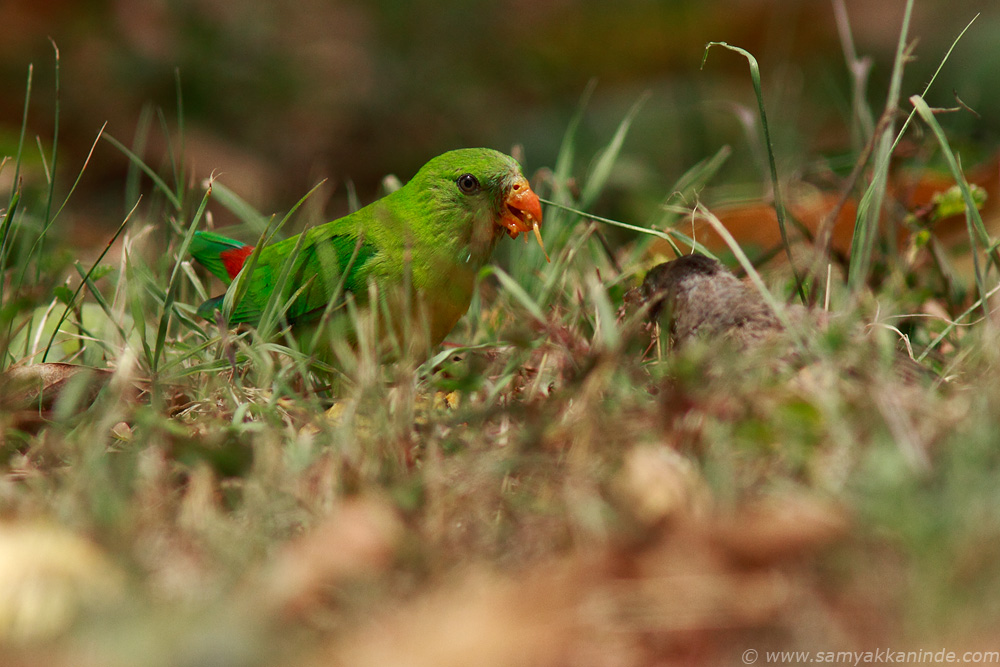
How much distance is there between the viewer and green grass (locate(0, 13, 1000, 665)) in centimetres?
96

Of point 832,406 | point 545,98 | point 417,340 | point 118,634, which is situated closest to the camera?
point 118,634

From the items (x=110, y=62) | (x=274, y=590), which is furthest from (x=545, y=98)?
(x=274, y=590)

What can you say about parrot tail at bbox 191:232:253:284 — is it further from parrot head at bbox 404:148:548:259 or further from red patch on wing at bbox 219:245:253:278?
parrot head at bbox 404:148:548:259

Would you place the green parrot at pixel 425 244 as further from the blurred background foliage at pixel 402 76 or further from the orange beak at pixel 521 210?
the blurred background foliage at pixel 402 76

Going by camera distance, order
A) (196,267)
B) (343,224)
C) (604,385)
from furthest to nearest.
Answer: (196,267)
(343,224)
(604,385)

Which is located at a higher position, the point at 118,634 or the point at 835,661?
the point at 118,634

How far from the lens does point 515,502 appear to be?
1.26 meters

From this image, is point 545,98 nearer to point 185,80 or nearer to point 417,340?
point 185,80

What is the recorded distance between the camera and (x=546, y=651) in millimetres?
939

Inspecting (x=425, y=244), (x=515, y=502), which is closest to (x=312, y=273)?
(x=425, y=244)

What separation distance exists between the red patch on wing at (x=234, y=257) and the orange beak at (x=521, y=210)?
2.20ft

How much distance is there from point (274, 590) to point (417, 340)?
82cm

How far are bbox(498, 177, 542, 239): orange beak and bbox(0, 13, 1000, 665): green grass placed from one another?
329 mm

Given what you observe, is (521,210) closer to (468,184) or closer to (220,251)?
(468,184)
